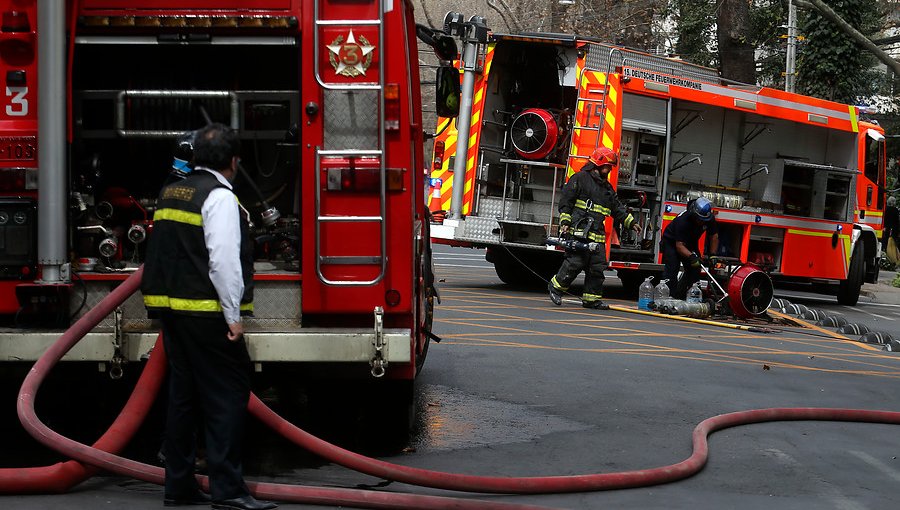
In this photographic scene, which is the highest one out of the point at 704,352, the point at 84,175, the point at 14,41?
the point at 14,41

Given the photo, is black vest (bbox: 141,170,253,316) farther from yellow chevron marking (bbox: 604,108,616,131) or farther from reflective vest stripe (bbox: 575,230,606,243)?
yellow chevron marking (bbox: 604,108,616,131)

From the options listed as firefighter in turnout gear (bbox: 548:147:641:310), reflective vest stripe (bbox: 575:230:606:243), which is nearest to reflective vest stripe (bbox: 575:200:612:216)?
firefighter in turnout gear (bbox: 548:147:641:310)

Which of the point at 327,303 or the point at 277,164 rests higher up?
the point at 277,164

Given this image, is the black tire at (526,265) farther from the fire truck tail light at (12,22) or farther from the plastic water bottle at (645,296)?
the fire truck tail light at (12,22)

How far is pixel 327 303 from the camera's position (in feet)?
19.7

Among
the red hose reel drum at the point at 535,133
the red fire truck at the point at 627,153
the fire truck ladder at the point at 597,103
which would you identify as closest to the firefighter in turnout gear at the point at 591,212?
the fire truck ladder at the point at 597,103

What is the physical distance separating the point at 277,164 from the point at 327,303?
1.25m

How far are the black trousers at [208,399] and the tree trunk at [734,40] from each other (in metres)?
24.9

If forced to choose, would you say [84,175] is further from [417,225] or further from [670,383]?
[670,383]

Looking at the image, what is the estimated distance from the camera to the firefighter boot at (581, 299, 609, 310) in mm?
14625

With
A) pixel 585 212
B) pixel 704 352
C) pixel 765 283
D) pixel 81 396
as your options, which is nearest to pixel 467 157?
pixel 585 212

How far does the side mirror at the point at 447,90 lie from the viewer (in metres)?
7.45

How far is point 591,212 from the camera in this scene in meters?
14.3

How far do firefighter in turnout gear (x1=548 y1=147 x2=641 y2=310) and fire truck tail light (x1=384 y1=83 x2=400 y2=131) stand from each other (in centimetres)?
817
